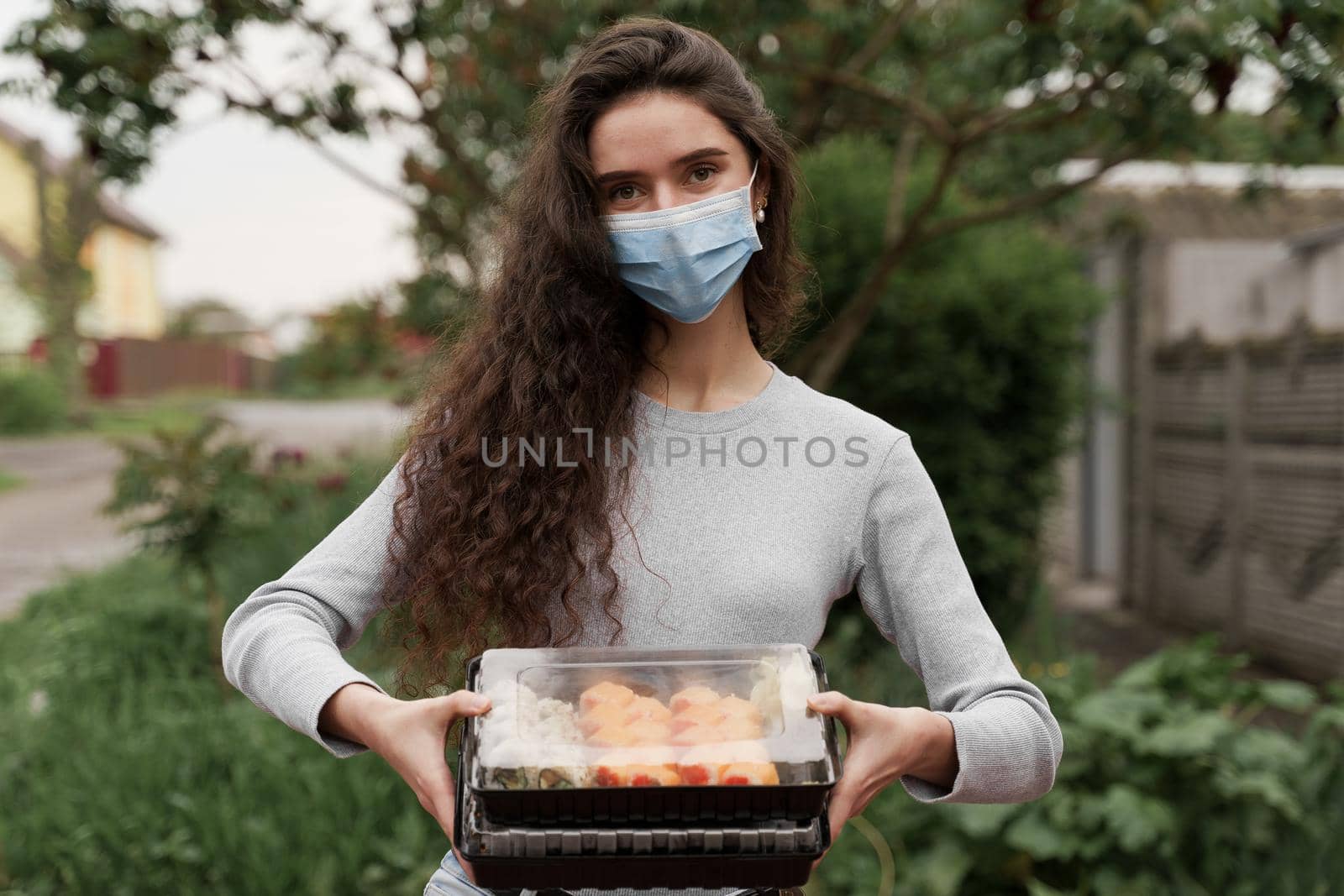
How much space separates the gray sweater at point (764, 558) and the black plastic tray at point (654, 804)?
295mm

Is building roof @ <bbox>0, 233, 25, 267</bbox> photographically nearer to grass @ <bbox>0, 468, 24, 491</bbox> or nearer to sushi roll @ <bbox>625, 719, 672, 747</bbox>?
grass @ <bbox>0, 468, 24, 491</bbox>

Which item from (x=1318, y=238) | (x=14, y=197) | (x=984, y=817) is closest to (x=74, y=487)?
(x=1318, y=238)

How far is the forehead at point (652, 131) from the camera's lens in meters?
1.49

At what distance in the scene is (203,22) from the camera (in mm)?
4051

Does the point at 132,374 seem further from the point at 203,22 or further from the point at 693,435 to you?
the point at 693,435

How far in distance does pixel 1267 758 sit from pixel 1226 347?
13.2ft

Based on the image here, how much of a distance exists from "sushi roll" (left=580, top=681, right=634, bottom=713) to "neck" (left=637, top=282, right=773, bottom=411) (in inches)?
21.2

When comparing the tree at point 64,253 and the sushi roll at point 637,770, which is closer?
the sushi roll at point 637,770

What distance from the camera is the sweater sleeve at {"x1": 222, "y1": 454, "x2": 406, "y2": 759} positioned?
50.2 inches

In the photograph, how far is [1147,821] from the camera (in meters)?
2.74

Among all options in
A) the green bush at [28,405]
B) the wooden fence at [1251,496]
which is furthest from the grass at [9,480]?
the wooden fence at [1251,496]

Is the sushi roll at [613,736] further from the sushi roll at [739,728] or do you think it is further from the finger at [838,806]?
the finger at [838,806]

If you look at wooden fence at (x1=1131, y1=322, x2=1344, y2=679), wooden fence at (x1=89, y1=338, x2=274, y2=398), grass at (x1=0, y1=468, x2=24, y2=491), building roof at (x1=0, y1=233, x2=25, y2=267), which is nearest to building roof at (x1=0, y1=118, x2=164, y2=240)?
building roof at (x1=0, y1=233, x2=25, y2=267)

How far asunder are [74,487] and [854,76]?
12.1 metres
